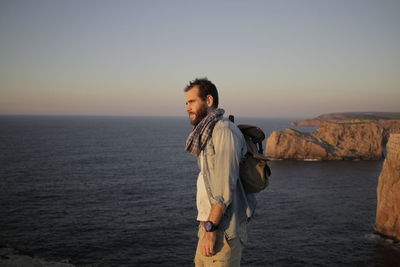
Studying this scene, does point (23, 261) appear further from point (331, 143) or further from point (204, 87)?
point (331, 143)

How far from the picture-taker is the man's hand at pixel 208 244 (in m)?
4.03

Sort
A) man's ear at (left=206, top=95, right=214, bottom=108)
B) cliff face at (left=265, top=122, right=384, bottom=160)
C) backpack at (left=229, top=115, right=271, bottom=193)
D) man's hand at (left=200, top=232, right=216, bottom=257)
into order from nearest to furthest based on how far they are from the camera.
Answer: man's hand at (left=200, top=232, right=216, bottom=257) → backpack at (left=229, top=115, right=271, bottom=193) → man's ear at (left=206, top=95, right=214, bottom=108) → cliff face at (left=265, top=122, right=384, bottom=160)

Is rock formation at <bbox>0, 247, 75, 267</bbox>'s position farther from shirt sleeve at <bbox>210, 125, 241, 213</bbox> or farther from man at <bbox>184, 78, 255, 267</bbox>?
shirt sleeve at <bbox>210, 125, 241, 213</bbox>

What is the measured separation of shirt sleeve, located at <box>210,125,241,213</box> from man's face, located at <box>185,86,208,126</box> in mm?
490

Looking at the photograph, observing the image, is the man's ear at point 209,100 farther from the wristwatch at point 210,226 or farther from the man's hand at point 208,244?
the man's hand at point 208,244

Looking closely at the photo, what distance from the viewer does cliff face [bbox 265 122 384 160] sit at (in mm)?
97562

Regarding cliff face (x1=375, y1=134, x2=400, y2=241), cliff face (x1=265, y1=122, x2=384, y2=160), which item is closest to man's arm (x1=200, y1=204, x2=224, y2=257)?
cliff face (x1=375, y1=134, x2=400, y2=241)

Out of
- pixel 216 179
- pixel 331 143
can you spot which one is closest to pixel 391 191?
pixel 216 179

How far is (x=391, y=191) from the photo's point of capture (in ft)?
105

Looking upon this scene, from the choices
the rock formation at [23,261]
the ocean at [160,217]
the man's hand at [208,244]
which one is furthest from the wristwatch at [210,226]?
the rock formation at [23,261]

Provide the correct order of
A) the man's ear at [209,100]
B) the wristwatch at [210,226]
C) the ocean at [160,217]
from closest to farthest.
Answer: the wristwatch at [210,226] < the man's ear at [209,100] < the ocean at [160,217]

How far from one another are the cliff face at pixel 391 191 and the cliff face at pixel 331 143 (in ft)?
208

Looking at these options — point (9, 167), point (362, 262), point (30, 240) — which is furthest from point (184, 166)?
point (362, 262)

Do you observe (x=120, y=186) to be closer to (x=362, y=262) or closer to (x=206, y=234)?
(x=362, y=262)
